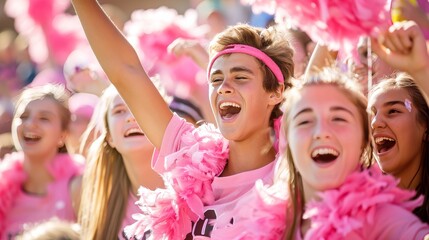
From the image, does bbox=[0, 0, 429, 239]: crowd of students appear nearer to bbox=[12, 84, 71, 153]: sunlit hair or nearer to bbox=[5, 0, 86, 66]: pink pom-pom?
bbox=[12, 84, 71, 153]: sunlit hair

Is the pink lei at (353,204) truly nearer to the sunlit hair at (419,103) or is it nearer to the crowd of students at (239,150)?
the crowd of students at (239,150)

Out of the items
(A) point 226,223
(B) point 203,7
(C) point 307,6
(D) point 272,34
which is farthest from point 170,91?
(C) point 307,6

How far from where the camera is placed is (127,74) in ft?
11.6

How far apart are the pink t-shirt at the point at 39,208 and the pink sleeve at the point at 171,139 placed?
1.33m

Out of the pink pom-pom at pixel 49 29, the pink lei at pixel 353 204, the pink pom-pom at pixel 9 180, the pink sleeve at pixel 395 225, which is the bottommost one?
the pink sleeve at pixel 395 225

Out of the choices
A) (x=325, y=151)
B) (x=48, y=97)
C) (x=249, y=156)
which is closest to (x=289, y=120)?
(x=325, y=151)

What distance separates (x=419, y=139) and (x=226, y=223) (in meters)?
0.74

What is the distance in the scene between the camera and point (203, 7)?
571cm

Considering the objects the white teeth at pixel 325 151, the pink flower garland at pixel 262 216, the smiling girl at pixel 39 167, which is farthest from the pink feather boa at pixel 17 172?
the white teeth at pixel 325 151

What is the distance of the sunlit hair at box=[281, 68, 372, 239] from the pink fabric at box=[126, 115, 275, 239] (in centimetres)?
36

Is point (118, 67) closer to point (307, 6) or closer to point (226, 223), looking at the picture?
point (226, 223)

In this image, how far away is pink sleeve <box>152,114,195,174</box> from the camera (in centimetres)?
356

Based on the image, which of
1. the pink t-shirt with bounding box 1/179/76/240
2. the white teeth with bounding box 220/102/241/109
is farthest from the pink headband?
the pink t-shirt with bounding box 1/179/76/240

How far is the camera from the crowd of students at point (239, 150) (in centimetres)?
283
